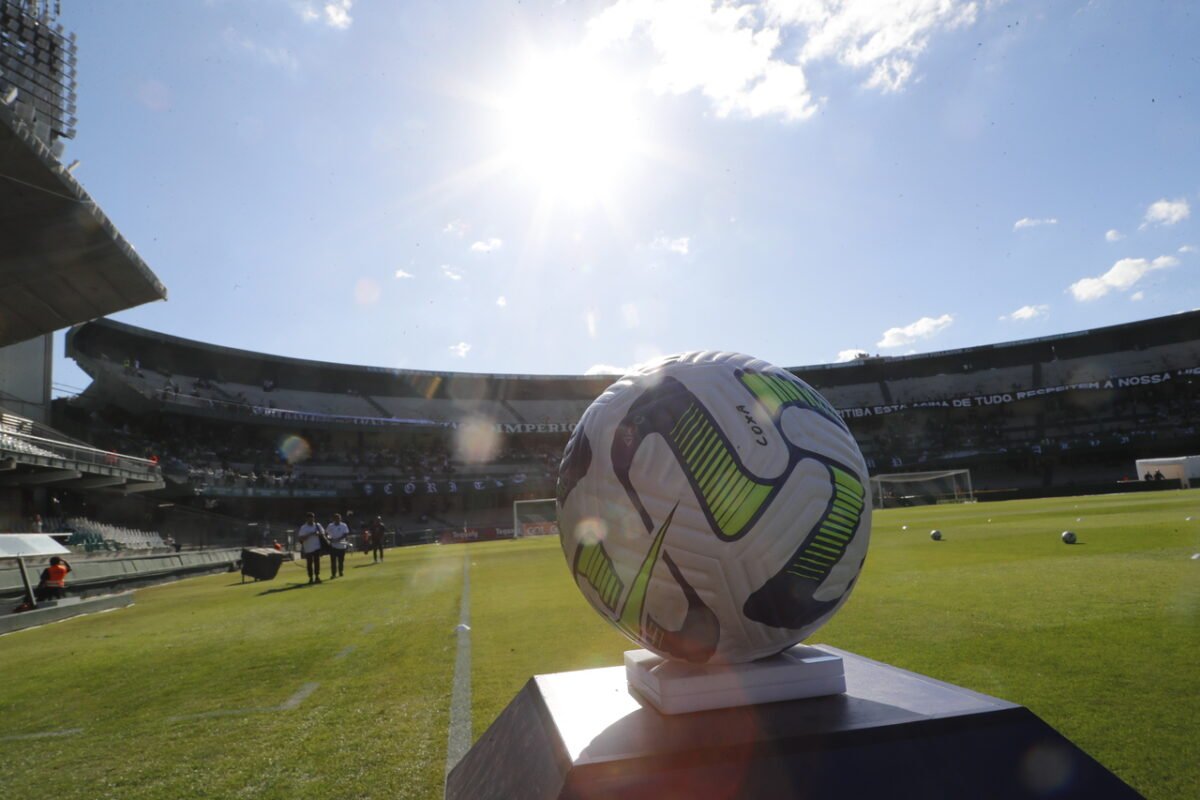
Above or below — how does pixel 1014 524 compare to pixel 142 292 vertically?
below

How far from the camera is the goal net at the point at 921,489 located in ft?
145

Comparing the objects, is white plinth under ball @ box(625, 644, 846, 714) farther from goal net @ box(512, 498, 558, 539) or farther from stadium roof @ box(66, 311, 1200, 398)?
stadium roof @ box(66, 311, 1200, 398)

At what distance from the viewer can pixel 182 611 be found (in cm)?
1207

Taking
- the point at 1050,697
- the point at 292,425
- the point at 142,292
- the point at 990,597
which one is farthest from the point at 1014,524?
the point at 292,425

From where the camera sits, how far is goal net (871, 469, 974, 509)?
4416 cm

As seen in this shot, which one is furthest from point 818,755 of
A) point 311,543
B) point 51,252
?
point 51,252

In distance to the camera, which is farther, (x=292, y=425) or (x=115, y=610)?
(x=292, y=425)

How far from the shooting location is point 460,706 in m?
4.25

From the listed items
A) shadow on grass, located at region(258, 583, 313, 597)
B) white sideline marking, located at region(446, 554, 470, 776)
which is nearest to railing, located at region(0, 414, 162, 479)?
shadow on grass, located at region(258, 583, 313, 597)

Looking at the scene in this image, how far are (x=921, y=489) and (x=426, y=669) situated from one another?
5210 cm

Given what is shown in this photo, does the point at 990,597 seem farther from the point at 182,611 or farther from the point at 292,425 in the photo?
the point at 292,425

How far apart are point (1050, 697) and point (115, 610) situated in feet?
55.1

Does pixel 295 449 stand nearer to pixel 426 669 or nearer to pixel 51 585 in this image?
pixel 51 585

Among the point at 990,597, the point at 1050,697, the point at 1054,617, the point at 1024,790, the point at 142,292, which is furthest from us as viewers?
the point at 142,292
